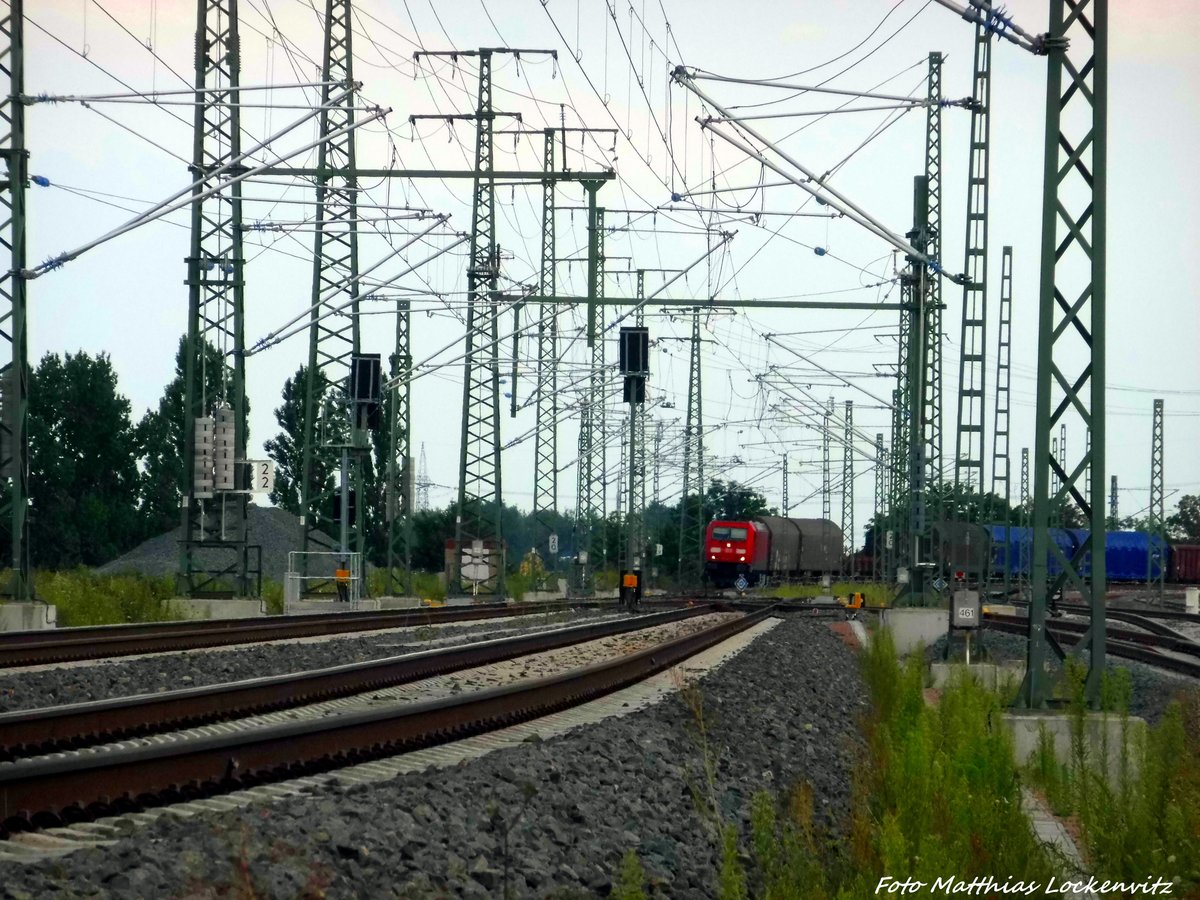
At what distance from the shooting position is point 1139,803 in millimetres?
9023

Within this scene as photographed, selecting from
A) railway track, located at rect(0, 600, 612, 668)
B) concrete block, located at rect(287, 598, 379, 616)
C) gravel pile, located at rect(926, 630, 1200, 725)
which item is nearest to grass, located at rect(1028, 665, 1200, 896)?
gravel pile, located at rect(926, 630, 1200, 725)

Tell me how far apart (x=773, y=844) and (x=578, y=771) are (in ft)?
8.83

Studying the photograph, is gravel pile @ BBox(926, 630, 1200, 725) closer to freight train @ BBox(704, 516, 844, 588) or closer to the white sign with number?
the white sign with number

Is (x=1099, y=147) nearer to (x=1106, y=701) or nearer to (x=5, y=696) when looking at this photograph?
(x=1106, y=701)

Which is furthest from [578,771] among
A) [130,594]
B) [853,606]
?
[853,606]

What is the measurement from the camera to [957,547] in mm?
27375

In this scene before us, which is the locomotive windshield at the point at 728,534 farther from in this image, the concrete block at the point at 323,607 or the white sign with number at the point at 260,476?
the white sign with number at the point at 260,476

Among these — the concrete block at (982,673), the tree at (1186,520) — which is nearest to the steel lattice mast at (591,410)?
the concrete block at (982,673)

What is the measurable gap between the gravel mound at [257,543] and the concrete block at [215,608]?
32.5 m

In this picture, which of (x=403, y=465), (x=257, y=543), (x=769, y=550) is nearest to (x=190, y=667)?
(x=403, y=465)

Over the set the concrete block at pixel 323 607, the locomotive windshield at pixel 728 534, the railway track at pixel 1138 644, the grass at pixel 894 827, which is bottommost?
the concrete block at pixel 323 607

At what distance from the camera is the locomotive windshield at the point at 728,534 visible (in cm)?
7800

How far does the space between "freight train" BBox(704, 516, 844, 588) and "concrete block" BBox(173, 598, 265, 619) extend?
45597 millimetres

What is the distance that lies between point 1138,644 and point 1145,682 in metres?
7.98
